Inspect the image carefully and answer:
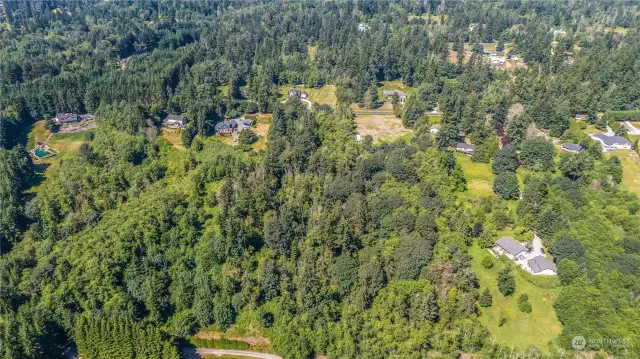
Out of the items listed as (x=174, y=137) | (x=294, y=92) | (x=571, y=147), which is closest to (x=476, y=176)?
(x=571, y=147)

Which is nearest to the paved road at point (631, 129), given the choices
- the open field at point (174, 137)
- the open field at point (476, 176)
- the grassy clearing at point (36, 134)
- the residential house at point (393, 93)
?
the open field at point (476, 176)

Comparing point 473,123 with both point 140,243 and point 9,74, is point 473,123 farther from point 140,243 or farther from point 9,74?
point 9,74

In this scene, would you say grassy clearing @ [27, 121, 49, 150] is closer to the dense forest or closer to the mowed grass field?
the mowed grass field

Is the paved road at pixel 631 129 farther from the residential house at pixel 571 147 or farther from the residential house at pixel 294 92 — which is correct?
the residential house at pixel 294 92

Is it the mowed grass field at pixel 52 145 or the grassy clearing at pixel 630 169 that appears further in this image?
the mowed grass field at pixel 52 145

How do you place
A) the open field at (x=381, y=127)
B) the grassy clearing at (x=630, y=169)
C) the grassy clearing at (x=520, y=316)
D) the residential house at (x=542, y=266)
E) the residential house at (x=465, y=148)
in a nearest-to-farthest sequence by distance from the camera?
1. the grassy clearing at (x=520, y=316)
2. the residential house at (x=542, y=266)
3. the grassy clearing at (x=630, y=169)
4. the residential house at (x=465, y=148)
5. the open field at (x=381, y=127)

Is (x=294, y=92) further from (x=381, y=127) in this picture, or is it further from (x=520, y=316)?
(x=520, y=316)

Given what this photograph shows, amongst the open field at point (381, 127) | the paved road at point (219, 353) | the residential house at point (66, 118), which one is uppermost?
the open field at point (381, 127)
